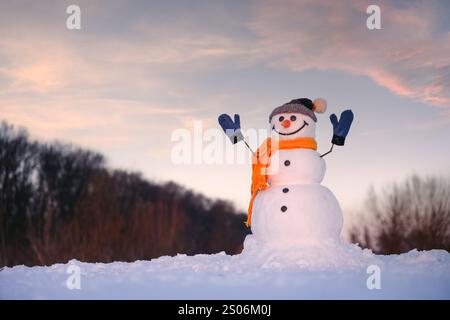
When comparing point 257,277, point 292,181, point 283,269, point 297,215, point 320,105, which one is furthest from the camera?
point 320,105

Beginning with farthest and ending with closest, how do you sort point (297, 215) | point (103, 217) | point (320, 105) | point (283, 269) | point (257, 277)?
1. point (103, 217)
2. point (320, 105)
3. point (297, 215)
4. point (283, 269)
5. point (257, 277)

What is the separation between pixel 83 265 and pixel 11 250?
9.56 m

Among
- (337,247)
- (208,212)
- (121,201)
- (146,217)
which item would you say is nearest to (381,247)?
(146,217)

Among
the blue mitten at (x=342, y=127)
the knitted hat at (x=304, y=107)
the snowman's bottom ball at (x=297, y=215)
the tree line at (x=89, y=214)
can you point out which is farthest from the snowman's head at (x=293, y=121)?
the tree line at (x=89, y=214)

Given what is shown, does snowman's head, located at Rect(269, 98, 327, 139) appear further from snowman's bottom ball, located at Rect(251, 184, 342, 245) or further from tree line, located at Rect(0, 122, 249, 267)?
tree line, located at Rect(0, 122, 249, 267)

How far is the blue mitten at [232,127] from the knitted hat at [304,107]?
318 millimetres

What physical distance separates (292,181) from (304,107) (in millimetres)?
685

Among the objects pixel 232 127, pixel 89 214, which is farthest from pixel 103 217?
pixel 232 127

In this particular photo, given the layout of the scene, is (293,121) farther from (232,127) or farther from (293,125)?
(232,127)

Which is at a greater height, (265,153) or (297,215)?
(265,153)

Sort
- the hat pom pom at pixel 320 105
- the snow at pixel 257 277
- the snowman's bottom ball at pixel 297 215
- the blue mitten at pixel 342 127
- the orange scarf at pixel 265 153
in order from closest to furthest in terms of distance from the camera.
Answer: the snow at pixel 257 277 → the snowman's bottom ball at pixel 297 215 → the orange scarf at pixel 265 153 → the blue mitten at pixel 342 127 → the hat pom pom at pixel 320 105

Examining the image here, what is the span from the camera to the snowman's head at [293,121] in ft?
17.6

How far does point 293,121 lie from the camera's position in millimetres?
5355

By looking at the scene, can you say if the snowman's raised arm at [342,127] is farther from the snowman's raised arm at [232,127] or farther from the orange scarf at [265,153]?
the snowman's raised arm at [232,127]
